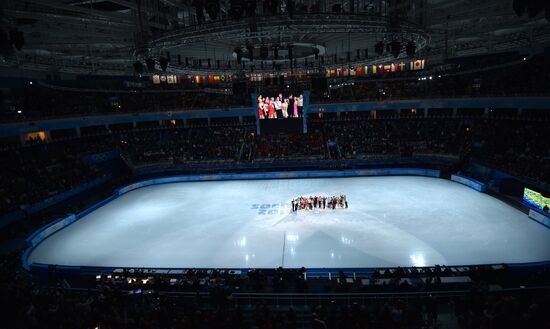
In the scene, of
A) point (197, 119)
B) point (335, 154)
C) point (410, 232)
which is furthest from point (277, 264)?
point (197, 119)

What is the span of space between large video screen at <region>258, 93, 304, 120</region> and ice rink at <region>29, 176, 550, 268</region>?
7.33 meters

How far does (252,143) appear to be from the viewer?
3956 cm

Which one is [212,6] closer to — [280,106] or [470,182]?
[280,106]

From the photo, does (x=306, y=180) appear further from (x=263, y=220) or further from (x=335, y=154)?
(x=263, y=220)

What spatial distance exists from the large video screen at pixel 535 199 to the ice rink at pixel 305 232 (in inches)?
52.1

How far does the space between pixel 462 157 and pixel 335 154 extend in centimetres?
1206

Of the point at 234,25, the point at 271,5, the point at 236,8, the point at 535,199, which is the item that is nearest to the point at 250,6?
the point at 236,8

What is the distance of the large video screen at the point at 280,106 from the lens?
98.3 feet

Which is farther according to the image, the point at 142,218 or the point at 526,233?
the point at 142,218

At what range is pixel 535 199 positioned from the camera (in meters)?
20.5

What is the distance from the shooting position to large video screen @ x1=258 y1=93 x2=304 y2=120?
1179 inches

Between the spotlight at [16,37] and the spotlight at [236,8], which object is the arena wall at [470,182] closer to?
the spotlight at [236,8]

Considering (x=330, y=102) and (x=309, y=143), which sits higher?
(x=330, y=102)

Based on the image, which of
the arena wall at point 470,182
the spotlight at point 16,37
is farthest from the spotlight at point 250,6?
the arena wall at point 470,182
